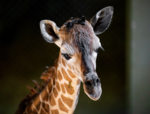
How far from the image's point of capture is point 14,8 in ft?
6.50

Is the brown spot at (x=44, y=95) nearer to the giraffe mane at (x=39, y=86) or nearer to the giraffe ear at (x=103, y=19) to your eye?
the giraffe mane at (x=39, y=86)

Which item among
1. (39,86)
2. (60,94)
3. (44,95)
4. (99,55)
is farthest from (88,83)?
(99,55)

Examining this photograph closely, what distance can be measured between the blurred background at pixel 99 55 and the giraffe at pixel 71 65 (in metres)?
0.90

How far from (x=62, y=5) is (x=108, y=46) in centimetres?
74

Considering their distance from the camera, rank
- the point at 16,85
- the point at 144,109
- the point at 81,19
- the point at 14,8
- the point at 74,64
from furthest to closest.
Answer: the point at 16,85 < the point at 144,109 < the point at 14,8 < the point at 81,19 < the point at 74,64

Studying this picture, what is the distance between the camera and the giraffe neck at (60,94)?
1056 mm

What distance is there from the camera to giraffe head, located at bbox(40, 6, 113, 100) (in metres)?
0.88

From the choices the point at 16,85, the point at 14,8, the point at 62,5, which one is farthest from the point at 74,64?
the point at 16,85

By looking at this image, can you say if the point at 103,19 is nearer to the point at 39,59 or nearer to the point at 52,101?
the point at 52,101

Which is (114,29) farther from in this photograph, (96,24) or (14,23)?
(14,23)

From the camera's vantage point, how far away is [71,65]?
3.31 feet

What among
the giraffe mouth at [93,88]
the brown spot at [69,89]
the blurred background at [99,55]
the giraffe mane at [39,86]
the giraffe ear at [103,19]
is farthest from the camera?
the blurred background at [99,55]

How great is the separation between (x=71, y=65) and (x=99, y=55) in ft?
4.03

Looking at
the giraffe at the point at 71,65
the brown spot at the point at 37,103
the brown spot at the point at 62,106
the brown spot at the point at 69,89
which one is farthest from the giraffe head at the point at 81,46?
the brown spot at the point at 37,103
